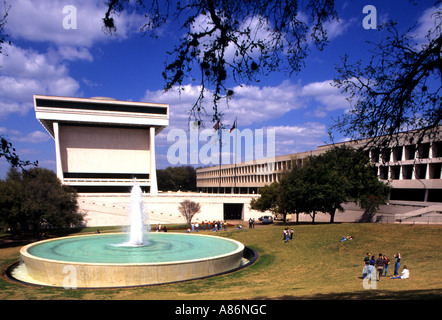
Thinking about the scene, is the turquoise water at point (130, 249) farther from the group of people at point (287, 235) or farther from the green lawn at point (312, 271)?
the group of people at point (287, 235)

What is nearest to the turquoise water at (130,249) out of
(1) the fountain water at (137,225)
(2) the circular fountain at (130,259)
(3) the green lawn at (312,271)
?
(2) the circular fountain at (130,259)

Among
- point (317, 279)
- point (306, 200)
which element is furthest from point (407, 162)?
point (317, 279)

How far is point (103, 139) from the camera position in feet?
208

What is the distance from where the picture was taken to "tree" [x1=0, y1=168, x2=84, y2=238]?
105ft

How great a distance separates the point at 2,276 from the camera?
16.9 m

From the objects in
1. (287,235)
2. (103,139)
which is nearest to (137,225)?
(287,235)

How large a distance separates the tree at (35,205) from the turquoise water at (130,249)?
1039 centimetres

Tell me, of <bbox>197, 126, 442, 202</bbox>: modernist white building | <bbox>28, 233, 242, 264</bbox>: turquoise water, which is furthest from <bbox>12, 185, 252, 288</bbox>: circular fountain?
<bbox>197, 126, 442, 202</bbox>: modernist white building

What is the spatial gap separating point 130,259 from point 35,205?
71.5 feet

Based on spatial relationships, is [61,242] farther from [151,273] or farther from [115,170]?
[115,170]

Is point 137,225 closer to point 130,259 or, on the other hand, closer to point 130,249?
point 130,249

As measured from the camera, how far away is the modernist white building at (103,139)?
56656 millimetres

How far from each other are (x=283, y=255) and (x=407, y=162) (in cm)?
3112

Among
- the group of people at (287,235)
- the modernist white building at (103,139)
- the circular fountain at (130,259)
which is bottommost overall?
the group of people at (287,235)
